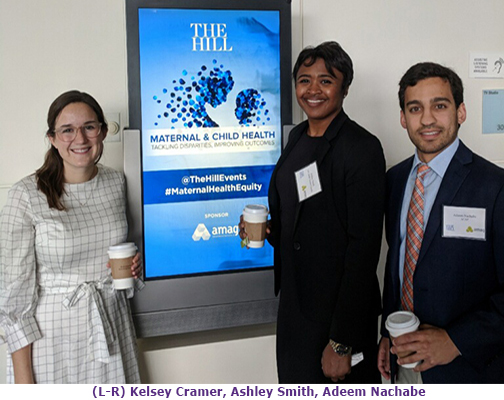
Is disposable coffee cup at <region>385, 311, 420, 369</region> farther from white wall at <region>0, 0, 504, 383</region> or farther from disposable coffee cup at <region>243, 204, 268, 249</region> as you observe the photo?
white wall at <region>0, 0, 504, 383</region>

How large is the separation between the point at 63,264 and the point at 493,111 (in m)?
2.72

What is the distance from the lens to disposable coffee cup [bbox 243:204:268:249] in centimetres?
190

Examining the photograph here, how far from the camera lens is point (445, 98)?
160 centimetres

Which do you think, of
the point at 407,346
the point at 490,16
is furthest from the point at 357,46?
the point at 407,346

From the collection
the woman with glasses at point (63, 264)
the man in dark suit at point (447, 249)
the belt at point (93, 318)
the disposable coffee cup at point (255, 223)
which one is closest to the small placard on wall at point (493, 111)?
the man in dark suit at point (447, 249)

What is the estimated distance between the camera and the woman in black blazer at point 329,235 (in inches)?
66.1

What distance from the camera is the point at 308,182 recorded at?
1.79 metres

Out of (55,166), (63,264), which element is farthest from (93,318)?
(55,166)

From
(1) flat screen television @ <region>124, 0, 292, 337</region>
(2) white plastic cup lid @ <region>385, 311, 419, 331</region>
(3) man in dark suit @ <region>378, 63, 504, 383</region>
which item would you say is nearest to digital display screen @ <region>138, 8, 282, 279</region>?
(1) flat screen television @ <region>124, 0, 292, 337</region>

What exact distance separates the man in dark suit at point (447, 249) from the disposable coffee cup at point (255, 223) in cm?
52

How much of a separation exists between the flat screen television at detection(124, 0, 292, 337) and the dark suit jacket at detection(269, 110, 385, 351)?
617 mm

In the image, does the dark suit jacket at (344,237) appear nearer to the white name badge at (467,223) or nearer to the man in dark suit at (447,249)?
the man in dark suit at (447,249)

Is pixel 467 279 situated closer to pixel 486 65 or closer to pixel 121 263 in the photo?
pixel 121 263

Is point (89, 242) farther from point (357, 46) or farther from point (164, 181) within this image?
point (357, 46)
